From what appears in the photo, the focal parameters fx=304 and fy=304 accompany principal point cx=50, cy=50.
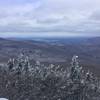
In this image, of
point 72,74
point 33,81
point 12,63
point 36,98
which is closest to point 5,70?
point 12,63

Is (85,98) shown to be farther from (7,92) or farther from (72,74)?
(7,92)


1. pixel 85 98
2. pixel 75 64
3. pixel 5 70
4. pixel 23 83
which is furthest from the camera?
pixel 5 70

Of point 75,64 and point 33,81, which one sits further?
point 33,81

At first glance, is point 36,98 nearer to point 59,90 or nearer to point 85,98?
point 59,90

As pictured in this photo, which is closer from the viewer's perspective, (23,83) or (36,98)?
(36,98)

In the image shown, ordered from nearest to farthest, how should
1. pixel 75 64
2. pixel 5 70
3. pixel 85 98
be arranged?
pixel 75 64, pixel 85 98, pixel 5 70

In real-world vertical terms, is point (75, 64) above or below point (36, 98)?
above

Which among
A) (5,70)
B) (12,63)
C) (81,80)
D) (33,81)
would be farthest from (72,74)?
(5,70)

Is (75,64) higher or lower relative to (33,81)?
higher

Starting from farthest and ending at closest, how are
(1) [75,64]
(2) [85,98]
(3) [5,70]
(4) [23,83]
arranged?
(3) [5,70]
(4) [23,83]
(2) [85,98]
(1) [75,64]
